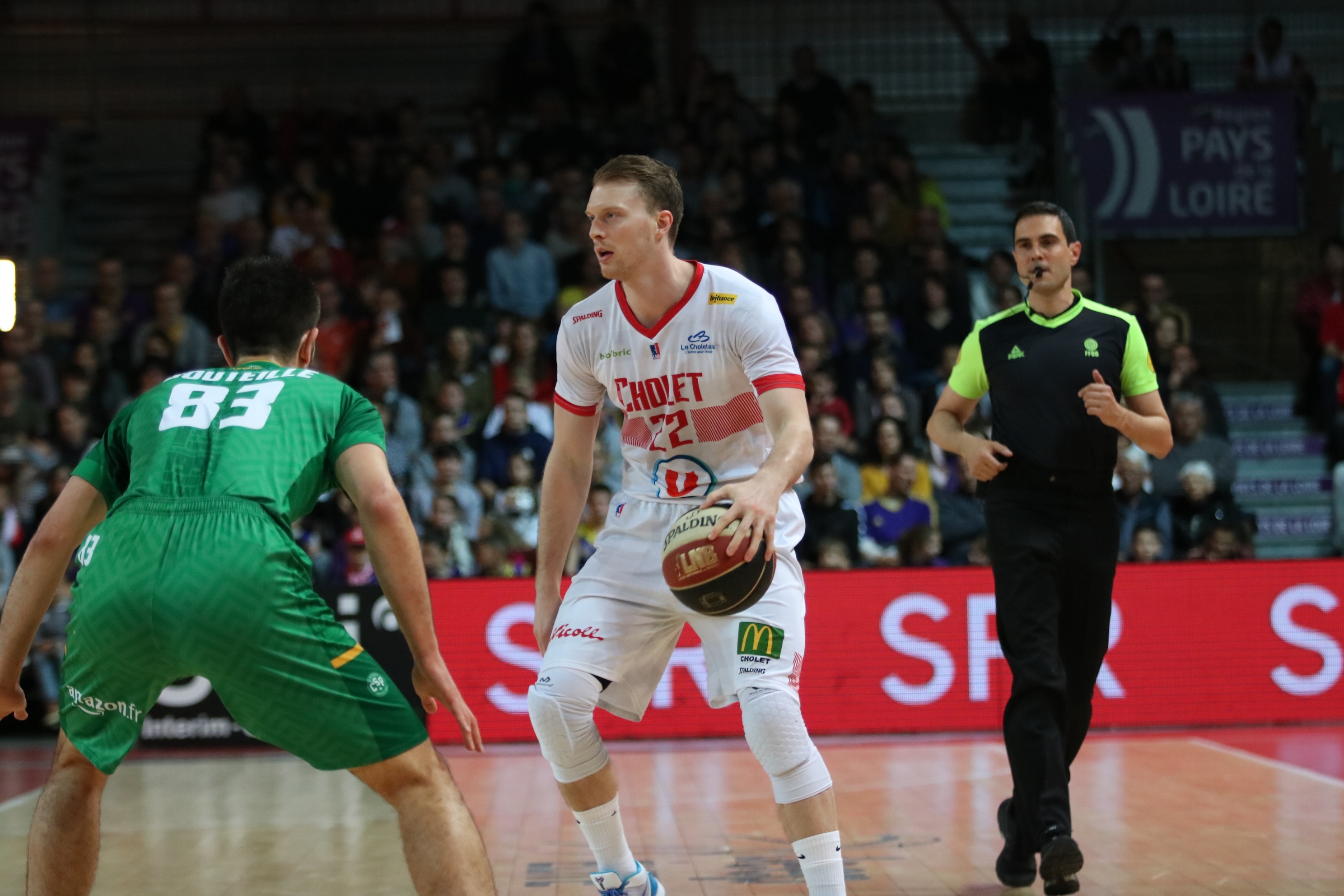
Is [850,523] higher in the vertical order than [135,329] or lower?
lower

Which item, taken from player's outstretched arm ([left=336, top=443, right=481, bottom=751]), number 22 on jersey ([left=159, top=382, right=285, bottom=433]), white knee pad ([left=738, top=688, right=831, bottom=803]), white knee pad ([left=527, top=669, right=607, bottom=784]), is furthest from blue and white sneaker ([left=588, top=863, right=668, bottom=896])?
number 22 on jersey ([left=159, top=382, right=285, bottom=433])

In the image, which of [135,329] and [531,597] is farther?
[135,329]

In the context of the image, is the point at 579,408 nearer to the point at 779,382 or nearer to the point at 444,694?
the point at 779,382

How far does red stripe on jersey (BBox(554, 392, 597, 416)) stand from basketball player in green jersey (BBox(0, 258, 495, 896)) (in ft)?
3.80

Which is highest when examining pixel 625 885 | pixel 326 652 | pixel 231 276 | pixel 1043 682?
pixel 231 276

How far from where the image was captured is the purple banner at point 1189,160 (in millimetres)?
14875

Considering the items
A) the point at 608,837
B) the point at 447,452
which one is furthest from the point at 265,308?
the point at 447,452

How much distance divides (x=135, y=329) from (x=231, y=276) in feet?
33.6

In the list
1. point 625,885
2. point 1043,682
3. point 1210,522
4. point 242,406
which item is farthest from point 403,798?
point 1210,522

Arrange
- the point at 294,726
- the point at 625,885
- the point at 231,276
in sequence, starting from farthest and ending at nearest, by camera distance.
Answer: the point at 625,885
the point at 231,276
the point at 294,726

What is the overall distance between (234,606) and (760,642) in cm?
165

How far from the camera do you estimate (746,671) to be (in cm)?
447

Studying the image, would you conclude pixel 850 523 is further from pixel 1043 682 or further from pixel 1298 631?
pixel 1043 682

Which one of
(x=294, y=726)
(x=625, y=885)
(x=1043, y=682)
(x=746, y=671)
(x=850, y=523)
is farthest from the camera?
(x=850, y=523)
